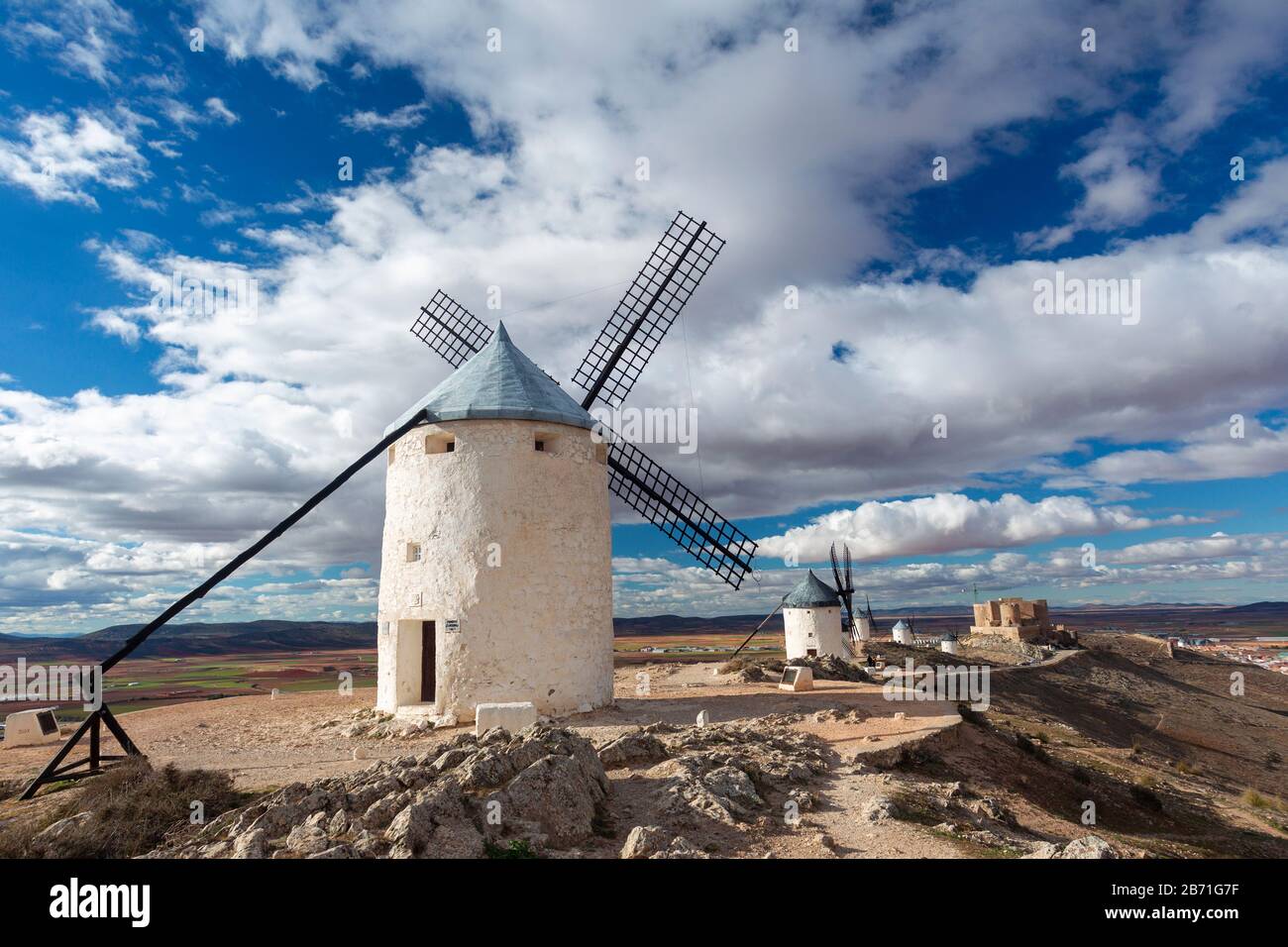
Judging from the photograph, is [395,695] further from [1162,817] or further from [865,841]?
[1162,817]

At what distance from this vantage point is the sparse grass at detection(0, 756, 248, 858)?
730cm

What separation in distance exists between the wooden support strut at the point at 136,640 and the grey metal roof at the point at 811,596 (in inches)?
854

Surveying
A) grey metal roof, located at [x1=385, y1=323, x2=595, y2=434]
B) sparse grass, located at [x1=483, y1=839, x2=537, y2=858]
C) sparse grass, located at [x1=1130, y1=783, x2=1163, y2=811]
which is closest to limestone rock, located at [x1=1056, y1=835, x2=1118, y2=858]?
sparse grass, located at [x1=483, y1=839, x2=537, y2=858]

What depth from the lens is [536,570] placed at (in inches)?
585

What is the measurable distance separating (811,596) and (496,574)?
2092 centimetres

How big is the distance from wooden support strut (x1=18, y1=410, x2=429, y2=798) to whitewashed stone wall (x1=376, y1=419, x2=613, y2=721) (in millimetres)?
922

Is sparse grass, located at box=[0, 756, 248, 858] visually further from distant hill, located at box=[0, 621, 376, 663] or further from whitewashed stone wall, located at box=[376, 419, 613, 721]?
distant hill, located at box=[0, 621, 376, 663]

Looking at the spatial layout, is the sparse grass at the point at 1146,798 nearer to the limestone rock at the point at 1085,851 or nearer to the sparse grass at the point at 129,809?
the limestone rock at the point at 1085,851

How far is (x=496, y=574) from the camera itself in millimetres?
14602

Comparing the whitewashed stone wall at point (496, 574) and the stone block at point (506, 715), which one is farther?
the whitewashed stone wall at point (496, 574)

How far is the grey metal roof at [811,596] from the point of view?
105 feet

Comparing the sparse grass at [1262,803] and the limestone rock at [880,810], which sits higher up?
the limestone rock at [880,810]

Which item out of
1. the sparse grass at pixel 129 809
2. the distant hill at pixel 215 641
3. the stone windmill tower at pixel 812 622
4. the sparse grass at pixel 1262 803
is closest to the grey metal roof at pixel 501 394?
the sparse grass at pixel 129 809
